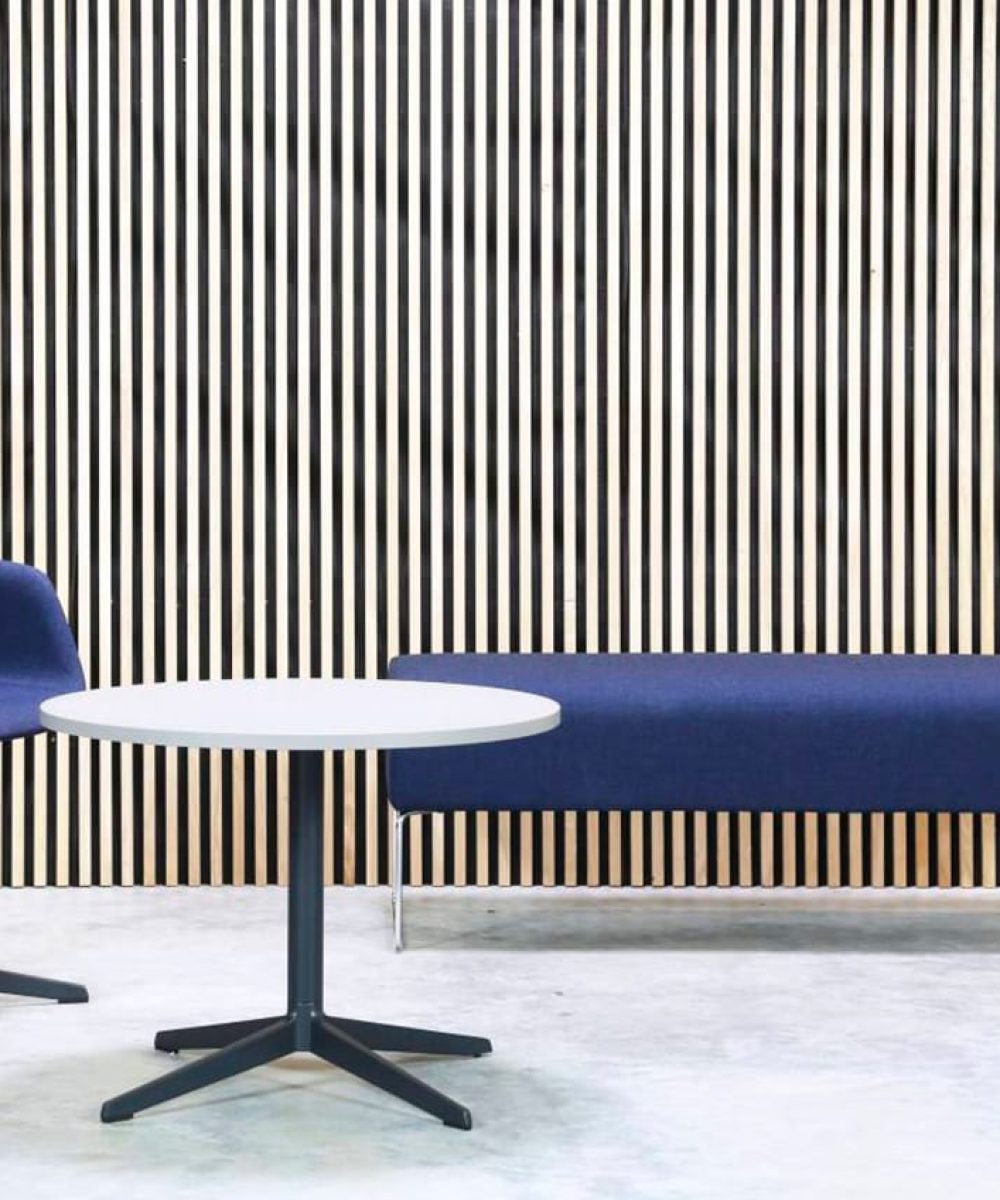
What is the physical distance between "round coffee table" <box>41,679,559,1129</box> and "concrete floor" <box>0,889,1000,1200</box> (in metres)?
0.05

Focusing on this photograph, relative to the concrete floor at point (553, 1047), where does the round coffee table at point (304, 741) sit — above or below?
above

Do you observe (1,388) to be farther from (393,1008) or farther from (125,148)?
(393,1008)

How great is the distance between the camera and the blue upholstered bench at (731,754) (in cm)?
414

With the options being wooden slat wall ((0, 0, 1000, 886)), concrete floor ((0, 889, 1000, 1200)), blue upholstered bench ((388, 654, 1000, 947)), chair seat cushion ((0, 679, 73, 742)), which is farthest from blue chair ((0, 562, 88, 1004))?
wooden slat wall ((0, 0, 1000, 886))

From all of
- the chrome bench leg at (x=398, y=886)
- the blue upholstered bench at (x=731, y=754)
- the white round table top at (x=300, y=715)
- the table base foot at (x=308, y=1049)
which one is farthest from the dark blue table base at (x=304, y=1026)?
the blue upholstered bench at (x=731, y=754)

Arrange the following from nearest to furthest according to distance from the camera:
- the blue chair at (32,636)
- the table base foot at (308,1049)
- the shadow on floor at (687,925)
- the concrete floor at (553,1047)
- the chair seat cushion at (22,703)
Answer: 1. the concrete floor at (553,1047)
2. the table base foot at (308,1049)
3. the chair seat cushion at (22,703)
4. the blue chair at (32,636)
5. the shadow on floor at (687,925)

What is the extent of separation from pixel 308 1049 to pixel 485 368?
7.80 feet

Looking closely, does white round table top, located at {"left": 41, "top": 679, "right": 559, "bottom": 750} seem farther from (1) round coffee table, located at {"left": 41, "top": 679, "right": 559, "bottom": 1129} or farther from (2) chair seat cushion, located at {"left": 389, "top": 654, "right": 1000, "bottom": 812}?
(2) chair seat cushion, located at {"left": 389, "top": 654, "right": 1000, "bottom": 812}

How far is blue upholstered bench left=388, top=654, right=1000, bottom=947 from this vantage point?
4.14 meters

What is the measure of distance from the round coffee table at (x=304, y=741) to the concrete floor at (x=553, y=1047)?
0.05m

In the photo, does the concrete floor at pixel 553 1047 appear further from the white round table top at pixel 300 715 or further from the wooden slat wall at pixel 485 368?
the white round table top at pixel 300 715

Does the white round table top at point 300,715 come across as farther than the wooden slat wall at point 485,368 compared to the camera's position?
No

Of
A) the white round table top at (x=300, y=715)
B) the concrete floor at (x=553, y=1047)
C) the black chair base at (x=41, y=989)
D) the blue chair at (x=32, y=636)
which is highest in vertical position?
the blue chair at (x=32, y=636)

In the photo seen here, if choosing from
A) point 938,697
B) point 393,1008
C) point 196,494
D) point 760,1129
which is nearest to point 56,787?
point 196,494
